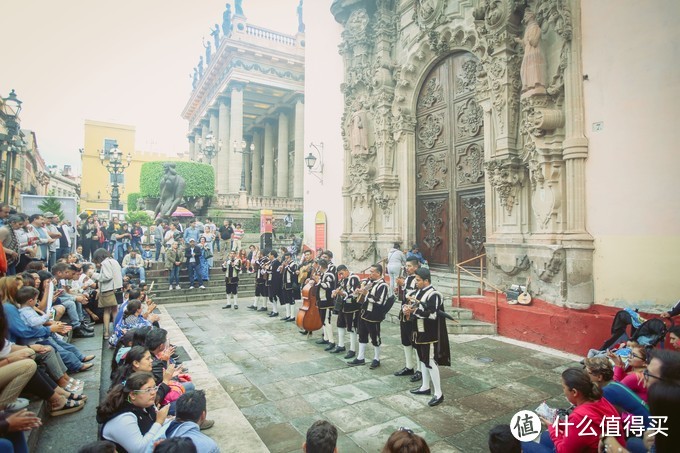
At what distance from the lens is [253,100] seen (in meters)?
33.7

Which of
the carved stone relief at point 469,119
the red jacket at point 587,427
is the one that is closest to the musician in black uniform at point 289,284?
the carved stone relief at point 469,119

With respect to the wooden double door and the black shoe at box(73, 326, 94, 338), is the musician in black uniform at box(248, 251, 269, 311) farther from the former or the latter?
the wooden double door

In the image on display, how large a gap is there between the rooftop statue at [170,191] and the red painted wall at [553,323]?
702 inches

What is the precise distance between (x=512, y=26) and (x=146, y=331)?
9.72 m

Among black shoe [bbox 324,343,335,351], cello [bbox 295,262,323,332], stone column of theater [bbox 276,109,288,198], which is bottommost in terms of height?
black shoe [bbox 324,343,335,351]

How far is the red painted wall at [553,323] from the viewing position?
22.1 feet

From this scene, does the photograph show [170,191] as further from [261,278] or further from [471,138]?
[471,138]

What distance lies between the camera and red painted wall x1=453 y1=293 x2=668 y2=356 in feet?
22.1

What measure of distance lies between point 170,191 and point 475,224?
1740 cm

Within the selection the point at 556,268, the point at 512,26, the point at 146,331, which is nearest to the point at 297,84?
the point at 512,26

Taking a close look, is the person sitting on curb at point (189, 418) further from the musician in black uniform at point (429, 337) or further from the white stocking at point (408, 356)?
the white stocking at point (408, 356)

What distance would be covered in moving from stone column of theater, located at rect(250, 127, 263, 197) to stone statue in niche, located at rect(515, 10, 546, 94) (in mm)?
32558

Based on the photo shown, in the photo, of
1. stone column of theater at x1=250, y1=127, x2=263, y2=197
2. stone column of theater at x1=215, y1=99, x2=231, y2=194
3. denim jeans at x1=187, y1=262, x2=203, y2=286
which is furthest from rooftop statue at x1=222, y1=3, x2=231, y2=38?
denim jeans at x1=187, y1=262, x2=203, y2=286

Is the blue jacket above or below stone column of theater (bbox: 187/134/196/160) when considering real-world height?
below
